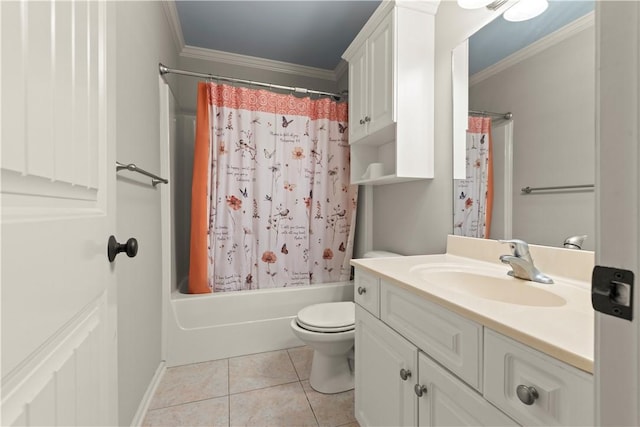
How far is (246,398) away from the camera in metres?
1.48

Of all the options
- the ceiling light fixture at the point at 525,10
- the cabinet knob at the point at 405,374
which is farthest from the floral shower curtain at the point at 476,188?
the cabinet knob at the point at 405,374

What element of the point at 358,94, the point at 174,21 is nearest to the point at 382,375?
the point at 358,94

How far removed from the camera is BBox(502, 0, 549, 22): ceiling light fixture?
105cm

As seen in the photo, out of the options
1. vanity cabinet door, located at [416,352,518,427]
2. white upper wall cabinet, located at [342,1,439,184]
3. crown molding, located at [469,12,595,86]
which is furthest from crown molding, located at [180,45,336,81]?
vanity cabinet door, located at [416,352,518,427]

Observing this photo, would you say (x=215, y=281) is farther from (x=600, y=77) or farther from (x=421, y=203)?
(x=600, y=77)

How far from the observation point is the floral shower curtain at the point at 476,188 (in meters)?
1.28

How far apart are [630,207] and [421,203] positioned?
54.5 inches

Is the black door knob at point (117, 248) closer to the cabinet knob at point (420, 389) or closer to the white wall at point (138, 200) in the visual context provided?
the white wall at point (138, 200)

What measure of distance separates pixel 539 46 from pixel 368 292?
3.82ft

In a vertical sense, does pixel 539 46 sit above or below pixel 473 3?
below

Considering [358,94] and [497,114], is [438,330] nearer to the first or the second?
[497,114]

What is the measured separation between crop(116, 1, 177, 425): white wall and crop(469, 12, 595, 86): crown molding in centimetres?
155

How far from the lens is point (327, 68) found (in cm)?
274

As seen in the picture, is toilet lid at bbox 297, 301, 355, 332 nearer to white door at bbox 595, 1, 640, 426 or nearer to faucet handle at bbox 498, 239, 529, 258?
faucet handle at bbox 498, 239, 529, 258
